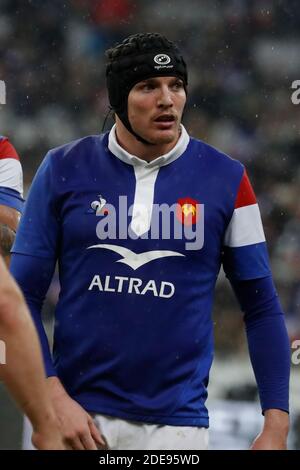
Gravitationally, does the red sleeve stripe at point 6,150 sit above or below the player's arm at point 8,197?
above

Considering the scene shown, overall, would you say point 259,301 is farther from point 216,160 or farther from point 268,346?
point 216,160

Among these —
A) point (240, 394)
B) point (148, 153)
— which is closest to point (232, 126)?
point (240, 394)

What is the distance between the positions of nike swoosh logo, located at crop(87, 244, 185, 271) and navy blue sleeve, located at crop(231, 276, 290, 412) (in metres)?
0.33

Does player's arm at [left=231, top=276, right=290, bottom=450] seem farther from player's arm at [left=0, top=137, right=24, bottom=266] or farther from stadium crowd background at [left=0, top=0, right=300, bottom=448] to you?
stadium crowd background at [left=0, top=0, right=300, bottom=448]

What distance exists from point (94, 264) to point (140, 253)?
155mm

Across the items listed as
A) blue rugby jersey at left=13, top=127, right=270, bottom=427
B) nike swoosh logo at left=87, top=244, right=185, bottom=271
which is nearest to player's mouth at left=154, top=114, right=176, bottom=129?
blue rugby jersey at left=13, top=127, right=270, bottom=427

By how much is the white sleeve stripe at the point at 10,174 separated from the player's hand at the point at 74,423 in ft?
5.05

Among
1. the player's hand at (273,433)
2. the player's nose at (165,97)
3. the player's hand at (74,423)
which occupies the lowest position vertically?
the player's hand at (273,433)

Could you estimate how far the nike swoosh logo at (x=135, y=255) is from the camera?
12.8 feet

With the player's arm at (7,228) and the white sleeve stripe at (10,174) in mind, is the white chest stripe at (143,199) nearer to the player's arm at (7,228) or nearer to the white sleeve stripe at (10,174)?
the player's arm at (7,228)

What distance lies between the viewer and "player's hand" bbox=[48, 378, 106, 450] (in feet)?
12.2

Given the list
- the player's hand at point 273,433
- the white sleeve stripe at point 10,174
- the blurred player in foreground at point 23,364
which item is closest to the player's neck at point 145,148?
the player's hand at point 273,433

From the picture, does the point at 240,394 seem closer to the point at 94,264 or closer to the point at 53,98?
the point at 53,98

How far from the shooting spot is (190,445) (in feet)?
12.8
